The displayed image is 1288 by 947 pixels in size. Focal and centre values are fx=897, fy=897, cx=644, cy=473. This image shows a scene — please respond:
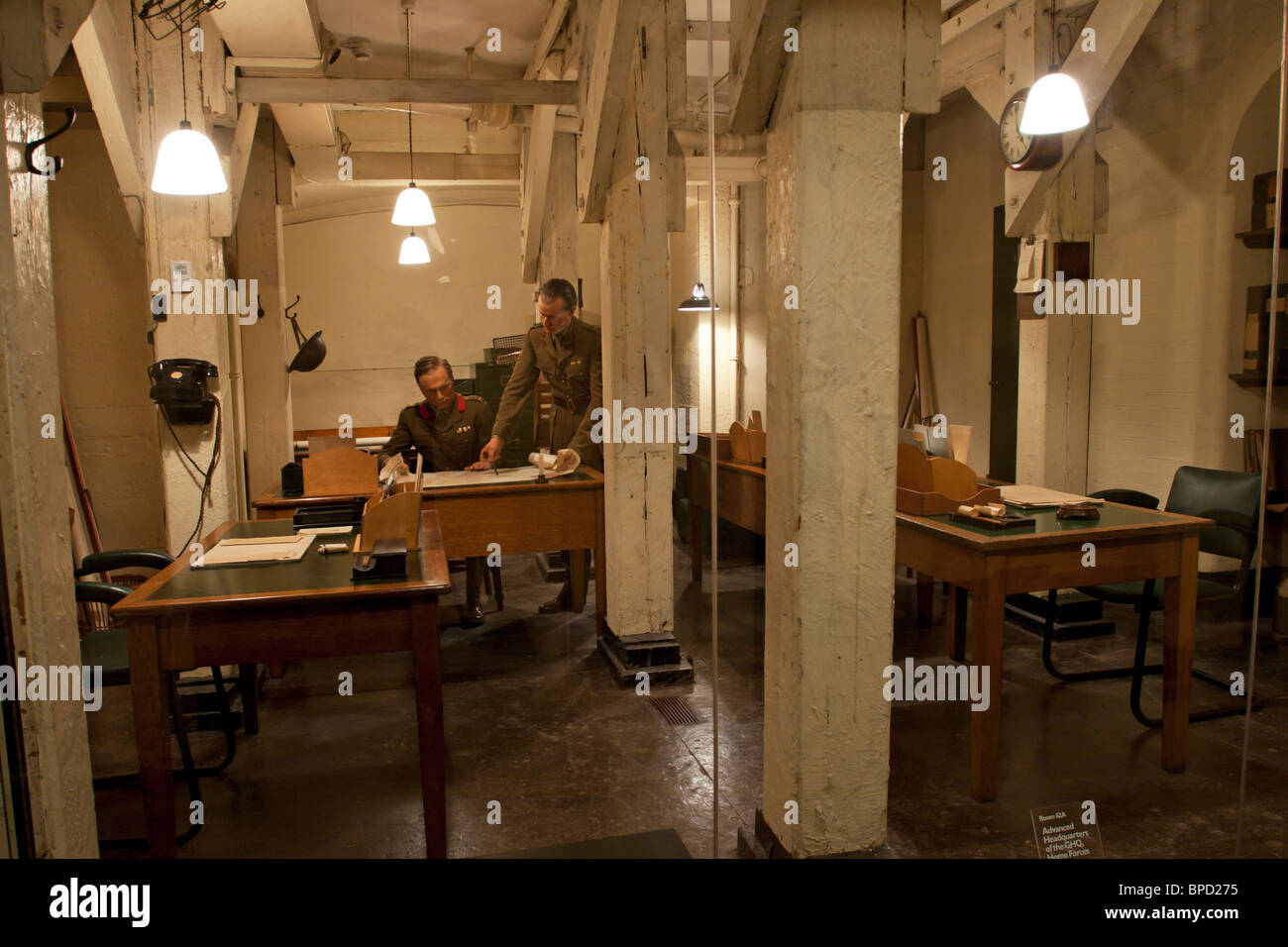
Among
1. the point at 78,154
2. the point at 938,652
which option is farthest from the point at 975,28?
the point at 78,154

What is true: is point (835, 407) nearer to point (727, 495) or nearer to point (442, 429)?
point (727, 495)

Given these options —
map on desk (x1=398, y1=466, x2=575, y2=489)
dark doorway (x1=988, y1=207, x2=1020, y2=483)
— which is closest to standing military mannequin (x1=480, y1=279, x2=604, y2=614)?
map on desk (x1=398, y1=466, x2=575, y2=489)

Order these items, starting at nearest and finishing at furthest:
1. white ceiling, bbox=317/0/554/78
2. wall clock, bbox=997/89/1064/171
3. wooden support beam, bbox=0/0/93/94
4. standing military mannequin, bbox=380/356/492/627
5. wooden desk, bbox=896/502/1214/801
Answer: wooden support beam, bbox=0/0/93/94 < wooden desk, bbox=896/502/1214/801 < wall clock, bbox=997/89/1064/171 < standing military mannequin, bbox=380/356/492/627 < white ceiling, bbox=317/0/554/78

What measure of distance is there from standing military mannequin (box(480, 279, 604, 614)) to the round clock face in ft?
9.02

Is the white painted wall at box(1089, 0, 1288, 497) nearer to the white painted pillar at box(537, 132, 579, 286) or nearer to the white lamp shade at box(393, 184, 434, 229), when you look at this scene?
the white painted pillar at box(537, 132, 579, 286)

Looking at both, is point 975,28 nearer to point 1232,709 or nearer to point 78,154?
point 1232,709

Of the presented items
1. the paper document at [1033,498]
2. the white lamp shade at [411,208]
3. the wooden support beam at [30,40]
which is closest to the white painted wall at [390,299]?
the white lamp shade at [411,208]

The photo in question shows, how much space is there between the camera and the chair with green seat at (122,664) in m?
3.06

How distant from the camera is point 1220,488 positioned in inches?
172

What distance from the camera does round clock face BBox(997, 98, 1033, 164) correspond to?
5.28 m

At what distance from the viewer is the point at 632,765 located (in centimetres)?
366

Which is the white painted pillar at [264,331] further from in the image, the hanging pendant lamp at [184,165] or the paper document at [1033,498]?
the paper document at [1033,498]
